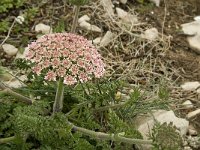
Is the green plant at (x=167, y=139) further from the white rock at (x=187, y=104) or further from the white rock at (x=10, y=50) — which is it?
the white rock at (x=10, y=50)

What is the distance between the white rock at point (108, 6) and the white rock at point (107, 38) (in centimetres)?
24

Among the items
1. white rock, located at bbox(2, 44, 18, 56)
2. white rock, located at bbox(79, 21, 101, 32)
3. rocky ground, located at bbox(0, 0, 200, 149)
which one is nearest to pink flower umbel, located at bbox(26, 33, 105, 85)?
rocky ground, located at bbox(0, 0, 200, 149)

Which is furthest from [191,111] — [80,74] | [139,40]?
[80,74]

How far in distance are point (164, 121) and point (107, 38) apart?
1050 mm

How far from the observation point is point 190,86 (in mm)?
3854

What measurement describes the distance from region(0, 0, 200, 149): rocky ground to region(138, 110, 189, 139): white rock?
16mm

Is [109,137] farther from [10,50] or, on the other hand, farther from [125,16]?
[125,16]

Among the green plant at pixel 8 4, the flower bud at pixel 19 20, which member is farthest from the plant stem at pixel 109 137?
the green plant at pixel 8 4

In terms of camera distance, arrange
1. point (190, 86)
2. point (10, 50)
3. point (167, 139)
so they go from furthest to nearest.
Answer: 1. point (10, 50)
2. point (190, 86)
3. point (167, 139)

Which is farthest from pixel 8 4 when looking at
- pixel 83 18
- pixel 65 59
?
pixel 65 59

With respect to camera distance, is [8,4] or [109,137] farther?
[8,4]

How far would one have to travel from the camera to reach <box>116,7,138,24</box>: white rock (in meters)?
4.40

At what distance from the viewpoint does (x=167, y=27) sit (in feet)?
14.7

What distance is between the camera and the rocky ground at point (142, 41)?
12.5 ft
